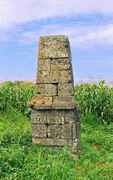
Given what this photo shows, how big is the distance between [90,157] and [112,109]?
5.47 meters

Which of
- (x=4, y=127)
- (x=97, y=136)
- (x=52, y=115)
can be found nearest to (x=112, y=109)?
(x=97, y=136)

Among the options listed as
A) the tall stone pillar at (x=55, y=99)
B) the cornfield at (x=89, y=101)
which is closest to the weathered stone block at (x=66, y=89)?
the tall stone pillar at (x=55, y=99)

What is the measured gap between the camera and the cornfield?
13297 millimetres

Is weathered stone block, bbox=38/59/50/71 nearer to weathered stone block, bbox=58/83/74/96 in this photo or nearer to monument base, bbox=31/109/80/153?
weathered stone block, bbox=58/83/74/96

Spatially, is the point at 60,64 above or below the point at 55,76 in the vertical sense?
above

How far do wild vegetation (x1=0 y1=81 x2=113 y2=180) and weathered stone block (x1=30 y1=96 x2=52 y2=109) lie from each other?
95 cm

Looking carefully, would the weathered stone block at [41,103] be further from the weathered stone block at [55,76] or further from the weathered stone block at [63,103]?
the weathered stone block at [55,76]

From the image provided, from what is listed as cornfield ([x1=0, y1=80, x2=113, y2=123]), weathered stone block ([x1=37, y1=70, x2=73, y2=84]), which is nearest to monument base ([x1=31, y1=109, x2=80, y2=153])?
weathered stone block ([x1=37, y1=70, x2=73, y2=84])

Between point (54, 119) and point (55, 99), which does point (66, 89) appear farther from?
point (54, 119)

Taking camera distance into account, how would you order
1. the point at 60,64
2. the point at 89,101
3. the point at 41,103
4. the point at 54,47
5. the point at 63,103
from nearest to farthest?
the point at 63,103
the point at 41,103
the point at 60,64
the point at 54,47
the point at 89,101

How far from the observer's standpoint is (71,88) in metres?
8.17

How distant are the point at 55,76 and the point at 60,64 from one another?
35 cm

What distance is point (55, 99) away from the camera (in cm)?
823

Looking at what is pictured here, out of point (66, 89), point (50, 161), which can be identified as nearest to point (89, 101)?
point (66, 89)
